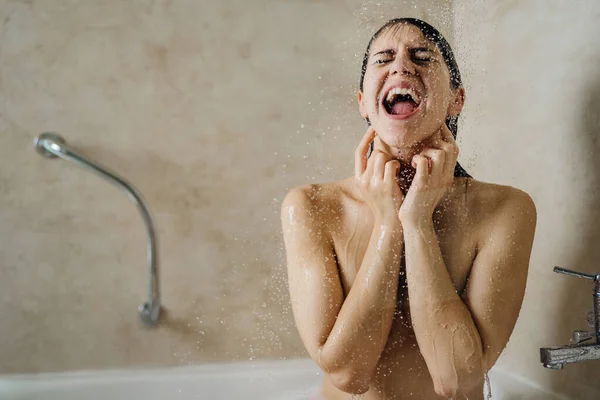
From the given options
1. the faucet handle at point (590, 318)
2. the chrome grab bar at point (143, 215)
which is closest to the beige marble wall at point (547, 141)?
the faucet handle at point (590, 318)

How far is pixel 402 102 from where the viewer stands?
23.1 inches

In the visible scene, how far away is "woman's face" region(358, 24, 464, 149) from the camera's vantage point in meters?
0.58

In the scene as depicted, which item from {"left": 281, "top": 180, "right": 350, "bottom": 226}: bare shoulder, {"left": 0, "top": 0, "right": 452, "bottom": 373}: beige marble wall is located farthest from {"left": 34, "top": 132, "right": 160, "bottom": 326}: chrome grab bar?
{"left": 281, "top": 180, "right": 350, "bottom": 226}: bare shoulder

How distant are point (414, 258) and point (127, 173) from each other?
0.70 metres

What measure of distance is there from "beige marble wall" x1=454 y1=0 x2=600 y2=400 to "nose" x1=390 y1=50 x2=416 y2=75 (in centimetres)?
12

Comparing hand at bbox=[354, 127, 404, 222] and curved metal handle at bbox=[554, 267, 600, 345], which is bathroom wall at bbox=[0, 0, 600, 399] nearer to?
hand at bbox=[354, 127, 404, 222]

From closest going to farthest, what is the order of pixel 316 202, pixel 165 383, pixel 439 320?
pixel 439 320 < pixel 316 202 < pixel 165 383

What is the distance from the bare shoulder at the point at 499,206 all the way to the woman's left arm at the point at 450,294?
0.8 inches

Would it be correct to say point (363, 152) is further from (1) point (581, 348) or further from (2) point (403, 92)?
(1) point (581, 348)

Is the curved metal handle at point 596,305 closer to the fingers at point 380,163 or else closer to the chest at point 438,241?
the chest at point 438,241

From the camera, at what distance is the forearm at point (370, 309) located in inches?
22.8

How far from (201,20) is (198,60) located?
0.07 metres

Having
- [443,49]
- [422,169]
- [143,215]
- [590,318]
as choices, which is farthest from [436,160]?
[143,215]

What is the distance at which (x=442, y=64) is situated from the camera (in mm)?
613
